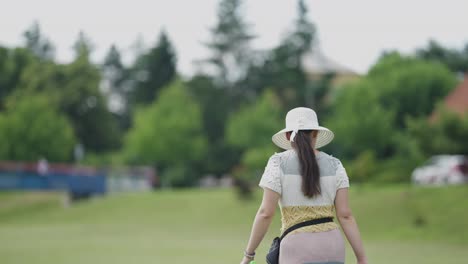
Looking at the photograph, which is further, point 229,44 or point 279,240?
point 229,44

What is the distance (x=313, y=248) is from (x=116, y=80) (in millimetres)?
99582

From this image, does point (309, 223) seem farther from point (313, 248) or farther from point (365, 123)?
point (365, 123)

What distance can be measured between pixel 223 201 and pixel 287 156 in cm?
3486

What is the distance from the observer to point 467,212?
29031 millimetres

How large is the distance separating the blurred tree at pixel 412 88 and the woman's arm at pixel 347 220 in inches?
2272

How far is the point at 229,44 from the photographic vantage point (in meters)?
83.8

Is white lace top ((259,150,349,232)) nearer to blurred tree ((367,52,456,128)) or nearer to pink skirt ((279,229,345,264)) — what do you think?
pink skirt ((279,229,345,264))

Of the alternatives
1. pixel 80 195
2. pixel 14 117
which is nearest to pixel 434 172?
pixel 80 195

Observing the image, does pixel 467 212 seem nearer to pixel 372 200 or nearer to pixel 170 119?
pixel 372 200

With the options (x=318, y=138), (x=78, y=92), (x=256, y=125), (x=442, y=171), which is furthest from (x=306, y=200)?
(x=78, y=92)

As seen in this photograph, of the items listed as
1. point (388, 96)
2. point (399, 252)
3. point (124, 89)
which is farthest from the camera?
point (124, 89)

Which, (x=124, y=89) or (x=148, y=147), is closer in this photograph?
(x=148, y=147)

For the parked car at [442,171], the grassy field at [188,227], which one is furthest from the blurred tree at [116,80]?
the parked car at [442,171]

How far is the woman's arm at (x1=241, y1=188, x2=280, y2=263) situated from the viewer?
17.8 feet
